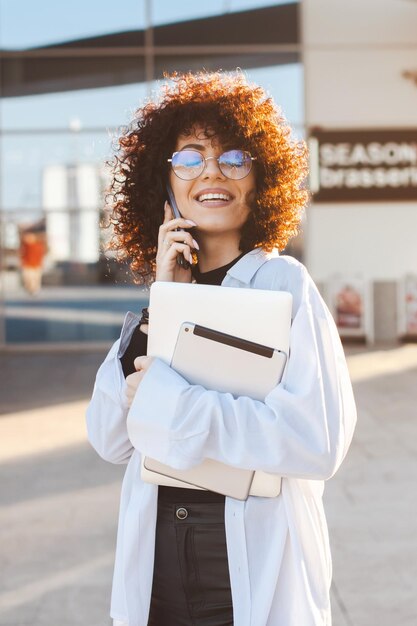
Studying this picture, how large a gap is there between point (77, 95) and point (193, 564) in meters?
12.3

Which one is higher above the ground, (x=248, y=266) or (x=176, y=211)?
(x=176, y=211)

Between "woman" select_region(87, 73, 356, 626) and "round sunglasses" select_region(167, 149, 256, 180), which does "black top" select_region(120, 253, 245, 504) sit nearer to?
"woman" select_region(87, 73, 356, 626)

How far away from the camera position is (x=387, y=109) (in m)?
13.5

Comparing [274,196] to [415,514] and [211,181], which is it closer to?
[211,181]

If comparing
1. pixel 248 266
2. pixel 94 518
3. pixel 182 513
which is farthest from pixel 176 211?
pixel 94 518

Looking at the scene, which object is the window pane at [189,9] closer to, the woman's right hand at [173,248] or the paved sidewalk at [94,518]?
the paved sidewalk at [94,518]

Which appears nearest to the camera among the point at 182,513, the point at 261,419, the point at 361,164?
the point at 261,419

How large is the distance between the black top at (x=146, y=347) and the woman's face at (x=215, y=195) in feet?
0.31

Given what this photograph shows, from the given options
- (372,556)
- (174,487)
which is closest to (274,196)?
(174,487)

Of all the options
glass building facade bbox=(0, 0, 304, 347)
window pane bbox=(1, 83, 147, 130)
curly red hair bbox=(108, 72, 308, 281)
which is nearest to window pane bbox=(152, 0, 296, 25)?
glass building facade bbox=(0, 0, 304, 347)

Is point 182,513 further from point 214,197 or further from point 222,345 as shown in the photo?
point 214,197

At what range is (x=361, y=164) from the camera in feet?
44.5

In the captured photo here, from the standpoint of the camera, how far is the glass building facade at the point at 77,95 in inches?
528

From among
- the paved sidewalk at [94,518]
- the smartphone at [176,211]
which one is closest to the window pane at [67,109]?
the paved sidewalk at [94,518]
